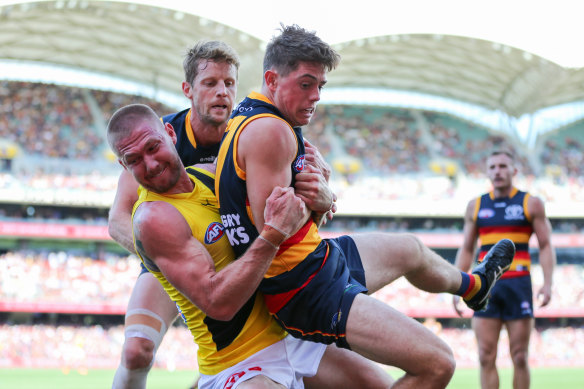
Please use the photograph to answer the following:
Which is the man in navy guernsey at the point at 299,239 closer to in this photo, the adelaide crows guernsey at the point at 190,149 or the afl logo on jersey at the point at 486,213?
the adelaide crows guernsey at the point at 190,149

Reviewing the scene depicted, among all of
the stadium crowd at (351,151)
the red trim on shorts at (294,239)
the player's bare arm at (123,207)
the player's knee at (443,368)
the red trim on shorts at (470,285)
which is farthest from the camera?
the stadium crowd at (351,151)

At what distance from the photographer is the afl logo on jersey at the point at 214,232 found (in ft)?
11.7

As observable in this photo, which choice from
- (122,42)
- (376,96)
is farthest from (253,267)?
(376,96)

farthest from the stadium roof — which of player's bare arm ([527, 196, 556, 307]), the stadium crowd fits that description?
player's bare arm ([527, 196, 556, 307])

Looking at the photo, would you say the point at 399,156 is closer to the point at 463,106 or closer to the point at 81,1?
the point at 463,106

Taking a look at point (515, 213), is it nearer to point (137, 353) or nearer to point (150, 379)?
point (137, 353)

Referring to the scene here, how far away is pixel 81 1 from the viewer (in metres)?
27.3

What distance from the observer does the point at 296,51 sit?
3520 millimetres

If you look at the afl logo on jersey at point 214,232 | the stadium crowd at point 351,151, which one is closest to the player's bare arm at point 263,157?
the afl logo on jersey at point 214,232

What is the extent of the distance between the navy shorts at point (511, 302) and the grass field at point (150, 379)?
7508 millimetres

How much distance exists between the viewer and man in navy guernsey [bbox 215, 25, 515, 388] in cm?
329

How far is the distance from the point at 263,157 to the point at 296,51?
2.26ft

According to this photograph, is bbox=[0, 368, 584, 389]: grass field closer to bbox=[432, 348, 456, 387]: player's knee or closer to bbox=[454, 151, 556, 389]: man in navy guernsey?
bbox=[454, 151, 556, 389]: man in navy guernsey

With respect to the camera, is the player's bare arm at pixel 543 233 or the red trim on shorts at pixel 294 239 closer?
the red trim on shorts at pixel 294 239
